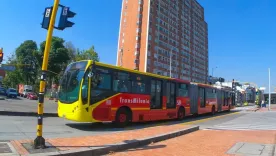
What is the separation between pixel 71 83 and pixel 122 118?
330 centimetres

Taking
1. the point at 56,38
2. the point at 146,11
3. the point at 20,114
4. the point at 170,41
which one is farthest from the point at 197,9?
the point at 20,114

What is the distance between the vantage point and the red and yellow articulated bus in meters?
12.7

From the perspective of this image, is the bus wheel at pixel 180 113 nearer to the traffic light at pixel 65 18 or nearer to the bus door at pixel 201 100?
the bus door at pixel 201 100

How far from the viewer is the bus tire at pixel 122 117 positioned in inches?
564

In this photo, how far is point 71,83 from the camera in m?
13.1

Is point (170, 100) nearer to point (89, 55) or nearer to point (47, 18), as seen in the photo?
point (47, 18)

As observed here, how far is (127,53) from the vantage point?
3573 inches

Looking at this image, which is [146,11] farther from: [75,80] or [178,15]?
[75,80]

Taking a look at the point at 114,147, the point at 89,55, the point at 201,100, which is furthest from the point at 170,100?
the point at 89,55

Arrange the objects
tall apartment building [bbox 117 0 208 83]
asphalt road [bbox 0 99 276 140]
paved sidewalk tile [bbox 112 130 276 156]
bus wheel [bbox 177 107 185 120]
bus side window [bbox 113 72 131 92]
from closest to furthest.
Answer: paved sidewalk tile [bbox 112 130 276 156] → asphalt road [bbox 0 99 276 140] → bus side window [bbox 113 72 131 92] → bus wheel [bbox 177 107 185 120] → tall apartment building [bbox 117 0 208 83]

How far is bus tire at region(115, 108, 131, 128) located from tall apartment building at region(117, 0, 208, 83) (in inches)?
2477

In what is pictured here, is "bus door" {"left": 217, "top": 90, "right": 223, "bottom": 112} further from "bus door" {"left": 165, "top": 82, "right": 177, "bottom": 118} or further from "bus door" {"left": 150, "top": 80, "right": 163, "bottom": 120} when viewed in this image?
"bus door" {"left": 150, "top": 80, "right": 163, "bottom": 120}

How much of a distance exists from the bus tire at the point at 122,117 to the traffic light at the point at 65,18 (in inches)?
279

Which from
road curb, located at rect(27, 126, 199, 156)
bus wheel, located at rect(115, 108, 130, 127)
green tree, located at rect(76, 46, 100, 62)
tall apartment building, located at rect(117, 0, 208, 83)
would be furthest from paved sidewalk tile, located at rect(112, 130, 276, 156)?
tall apartment building, located at rect(117, 0, 208, 83)
